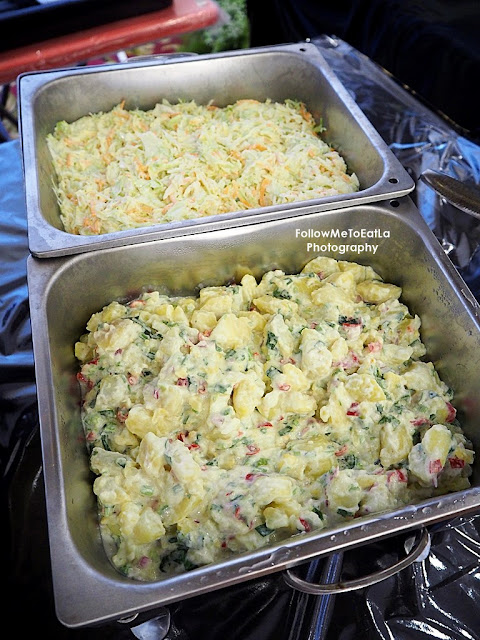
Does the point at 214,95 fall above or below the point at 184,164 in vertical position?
above

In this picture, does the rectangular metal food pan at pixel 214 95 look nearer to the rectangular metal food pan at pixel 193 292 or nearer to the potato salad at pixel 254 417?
the rectangular metal food pan at pixel 193 292

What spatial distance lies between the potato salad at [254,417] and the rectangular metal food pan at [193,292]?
2.3 inches

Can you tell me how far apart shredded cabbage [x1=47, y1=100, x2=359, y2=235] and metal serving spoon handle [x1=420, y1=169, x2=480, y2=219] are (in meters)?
0.32

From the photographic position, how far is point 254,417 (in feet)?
4.66

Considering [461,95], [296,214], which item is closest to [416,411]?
[296,214]

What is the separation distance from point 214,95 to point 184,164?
0.61 metres

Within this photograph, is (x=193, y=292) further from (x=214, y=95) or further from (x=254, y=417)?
(x=214, y=95)

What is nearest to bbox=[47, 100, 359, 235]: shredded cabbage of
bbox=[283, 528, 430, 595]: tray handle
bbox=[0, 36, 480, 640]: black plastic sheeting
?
bbox=[0, 36, 480, 640]: black plastic sheeting

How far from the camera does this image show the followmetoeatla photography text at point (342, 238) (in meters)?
1.75

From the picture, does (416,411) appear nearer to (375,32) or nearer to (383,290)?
(383,290)

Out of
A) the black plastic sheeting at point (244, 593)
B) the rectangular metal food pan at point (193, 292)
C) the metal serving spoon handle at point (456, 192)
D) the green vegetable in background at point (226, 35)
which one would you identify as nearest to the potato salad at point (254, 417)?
the rectangular metal food pan at point (193, 292)

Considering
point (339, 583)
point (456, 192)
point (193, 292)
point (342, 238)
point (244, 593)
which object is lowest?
point (244, 593)

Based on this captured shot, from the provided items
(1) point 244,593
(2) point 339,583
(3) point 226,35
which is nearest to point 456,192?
(2) point 339,583

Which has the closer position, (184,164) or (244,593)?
(244,593)
